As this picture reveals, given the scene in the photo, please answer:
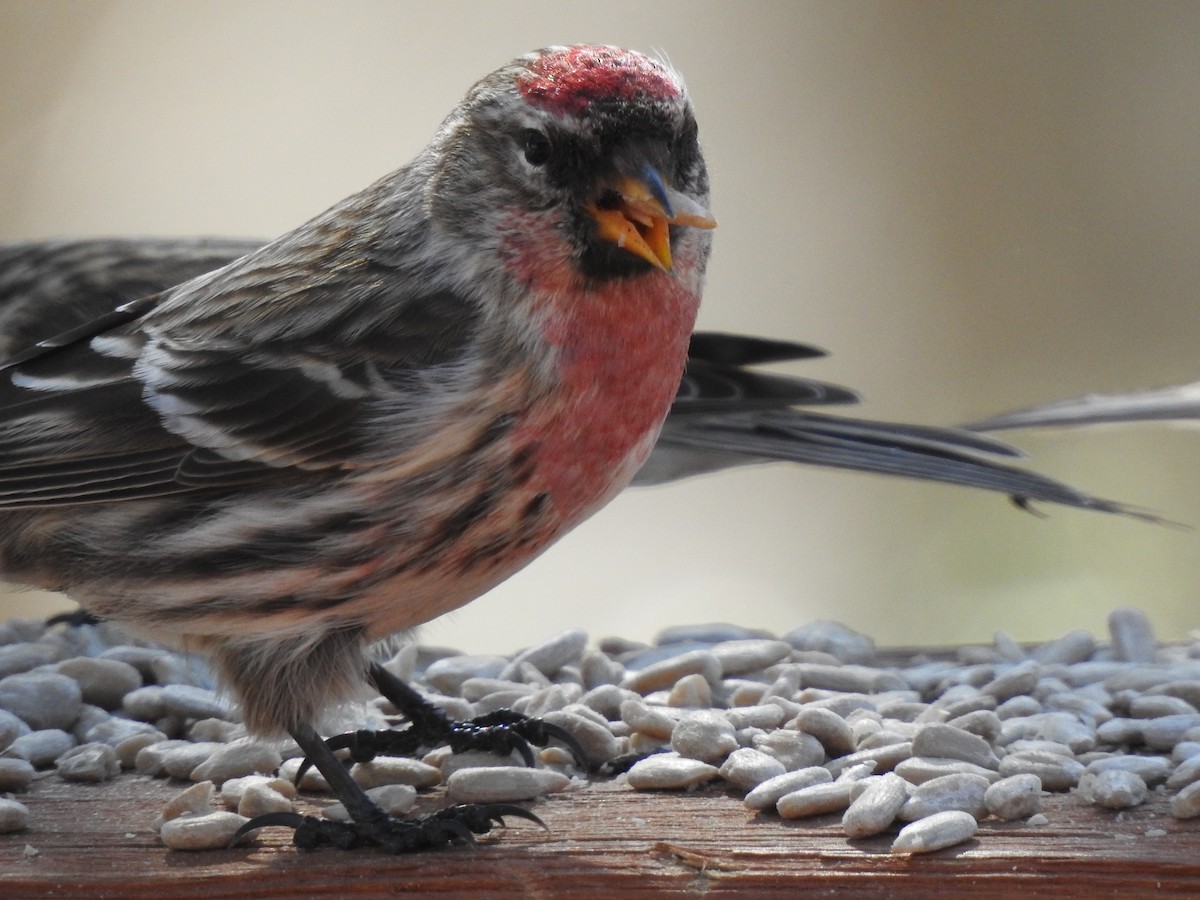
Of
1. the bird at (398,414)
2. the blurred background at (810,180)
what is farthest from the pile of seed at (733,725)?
the blurred background at (810,180)

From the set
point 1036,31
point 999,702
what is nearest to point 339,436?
point 999,702

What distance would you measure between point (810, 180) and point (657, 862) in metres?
3.53

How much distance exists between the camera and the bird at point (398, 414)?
1888mm

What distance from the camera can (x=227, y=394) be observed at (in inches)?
79.7

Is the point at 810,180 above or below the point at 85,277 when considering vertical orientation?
above

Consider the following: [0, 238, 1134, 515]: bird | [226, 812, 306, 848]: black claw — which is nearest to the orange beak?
[0, 238, 1134, 515]: bird

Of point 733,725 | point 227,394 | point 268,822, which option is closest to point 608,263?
point 227,394

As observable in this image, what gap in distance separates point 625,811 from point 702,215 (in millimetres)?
712

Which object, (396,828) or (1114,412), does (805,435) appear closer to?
(1114,412)

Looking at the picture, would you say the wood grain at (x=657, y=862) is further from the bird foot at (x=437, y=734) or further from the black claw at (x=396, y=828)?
the bird foot at (x=437, y=734)

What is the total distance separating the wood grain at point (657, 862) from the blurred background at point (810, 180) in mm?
2616

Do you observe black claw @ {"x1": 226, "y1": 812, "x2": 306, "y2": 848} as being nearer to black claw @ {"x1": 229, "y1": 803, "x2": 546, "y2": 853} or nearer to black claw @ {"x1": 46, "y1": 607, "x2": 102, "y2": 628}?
black claw @ {"x1": 229, "y1": 803, "x2": 546, "y2": 853}

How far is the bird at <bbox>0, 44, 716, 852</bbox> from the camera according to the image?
1.89m

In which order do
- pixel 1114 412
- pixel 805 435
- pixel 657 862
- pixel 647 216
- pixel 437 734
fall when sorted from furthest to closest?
pixel 1114 412 → pixel 805 435 → pixel 437 734 → pixel 647 216 → pixel 657 862
